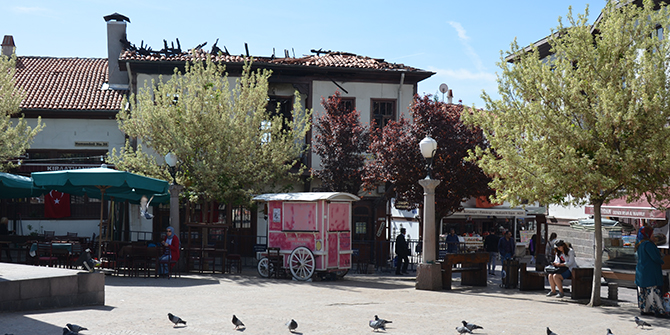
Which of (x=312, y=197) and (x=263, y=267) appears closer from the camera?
(x=312, y=197)

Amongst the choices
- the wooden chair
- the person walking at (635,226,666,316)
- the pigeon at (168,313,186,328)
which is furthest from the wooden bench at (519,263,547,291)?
the wooden chair

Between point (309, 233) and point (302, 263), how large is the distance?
776 millimetres

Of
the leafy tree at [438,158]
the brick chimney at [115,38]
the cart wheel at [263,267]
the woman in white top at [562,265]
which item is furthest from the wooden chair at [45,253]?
the brick chimney at [115,38]

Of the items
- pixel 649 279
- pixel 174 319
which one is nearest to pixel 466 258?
pixel 649 279

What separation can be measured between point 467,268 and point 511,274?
1.05 m

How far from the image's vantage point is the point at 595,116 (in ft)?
39.6

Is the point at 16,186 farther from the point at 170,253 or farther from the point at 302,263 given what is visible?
the point at 302,263

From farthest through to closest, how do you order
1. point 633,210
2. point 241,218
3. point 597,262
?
point 241,218 < point 633,210 < point 597,262

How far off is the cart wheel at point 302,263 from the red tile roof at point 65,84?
39.8ft

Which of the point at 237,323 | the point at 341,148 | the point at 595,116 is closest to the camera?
the point at 237,323

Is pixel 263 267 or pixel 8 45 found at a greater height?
pixel 8 45

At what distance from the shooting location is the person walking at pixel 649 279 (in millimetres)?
11141

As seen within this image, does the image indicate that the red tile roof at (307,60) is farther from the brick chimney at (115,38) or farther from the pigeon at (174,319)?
Answer: the pigeon at (174,319)

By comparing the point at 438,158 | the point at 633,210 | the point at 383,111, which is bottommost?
the point at 633,210
